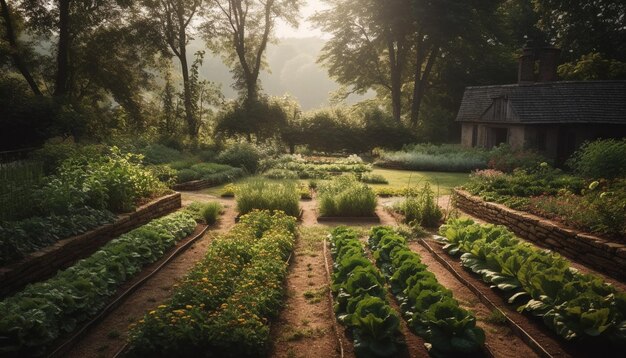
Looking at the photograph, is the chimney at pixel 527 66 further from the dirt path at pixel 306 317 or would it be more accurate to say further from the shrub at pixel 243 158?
the dirt path at pixel 306 317

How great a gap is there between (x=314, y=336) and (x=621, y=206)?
6.09m

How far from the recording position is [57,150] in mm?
13289

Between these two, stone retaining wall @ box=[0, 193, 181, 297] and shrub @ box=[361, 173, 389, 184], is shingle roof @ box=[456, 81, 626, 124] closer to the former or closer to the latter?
shrub @ box=[361, 173, 389, 184]

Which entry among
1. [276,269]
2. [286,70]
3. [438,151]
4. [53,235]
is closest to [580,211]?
[276,269]

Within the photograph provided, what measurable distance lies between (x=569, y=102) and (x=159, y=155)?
73.9ft

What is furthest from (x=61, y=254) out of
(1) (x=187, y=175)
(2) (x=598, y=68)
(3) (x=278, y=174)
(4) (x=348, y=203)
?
(2) (x=598, y=68)

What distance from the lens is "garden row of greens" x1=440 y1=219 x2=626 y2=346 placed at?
4.62 m

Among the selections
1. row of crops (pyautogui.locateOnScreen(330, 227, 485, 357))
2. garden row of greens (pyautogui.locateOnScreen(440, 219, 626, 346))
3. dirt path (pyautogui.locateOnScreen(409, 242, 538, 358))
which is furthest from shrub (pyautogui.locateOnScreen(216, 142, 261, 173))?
row of crops (pyautogui.locateOnScreen(330, 227, 485, 357))

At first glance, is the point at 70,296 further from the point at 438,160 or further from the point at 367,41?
the point at 367,41

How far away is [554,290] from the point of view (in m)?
5.39

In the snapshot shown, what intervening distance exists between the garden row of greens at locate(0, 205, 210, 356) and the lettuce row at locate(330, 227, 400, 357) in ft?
10.7

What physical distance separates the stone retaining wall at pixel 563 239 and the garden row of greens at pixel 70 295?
768 centimetres

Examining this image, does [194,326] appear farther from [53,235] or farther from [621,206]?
[621,206]

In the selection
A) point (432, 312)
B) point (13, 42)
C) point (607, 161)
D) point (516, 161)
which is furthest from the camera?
point (13, 42)
